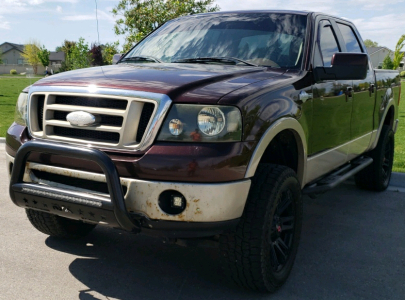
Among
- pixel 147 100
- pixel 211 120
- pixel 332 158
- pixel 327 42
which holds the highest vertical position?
pixel 327 42

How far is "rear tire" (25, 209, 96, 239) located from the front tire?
4.87 feet

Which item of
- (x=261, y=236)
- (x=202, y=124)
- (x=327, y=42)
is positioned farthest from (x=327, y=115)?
(x=202, y=124)

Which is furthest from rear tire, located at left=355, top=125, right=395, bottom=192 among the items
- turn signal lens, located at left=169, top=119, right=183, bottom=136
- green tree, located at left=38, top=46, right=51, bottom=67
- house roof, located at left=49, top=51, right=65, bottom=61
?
house roof, located at left=49, top=51, right=65, bottom=61

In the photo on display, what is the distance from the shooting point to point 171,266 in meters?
3.69

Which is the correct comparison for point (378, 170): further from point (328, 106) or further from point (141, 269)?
point (141, 269)

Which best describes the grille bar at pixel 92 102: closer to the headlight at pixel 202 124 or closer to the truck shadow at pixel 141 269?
the headlight at pixel 202 124

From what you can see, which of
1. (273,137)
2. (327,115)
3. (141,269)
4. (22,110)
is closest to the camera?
(273,137)

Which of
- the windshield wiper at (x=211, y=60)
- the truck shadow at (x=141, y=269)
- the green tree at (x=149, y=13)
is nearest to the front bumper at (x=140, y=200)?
the truck shadow at (x=141, y=269)

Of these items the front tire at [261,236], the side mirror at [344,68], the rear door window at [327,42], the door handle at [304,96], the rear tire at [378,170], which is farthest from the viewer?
the rear tire at [378,170]

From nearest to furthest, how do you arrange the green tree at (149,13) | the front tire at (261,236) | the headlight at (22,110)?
1. the front tire at (261,236)
2. the headlight at (22,110)
3. the green tree at (149,13)

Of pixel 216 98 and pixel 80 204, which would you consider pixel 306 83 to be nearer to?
pixel 216 98

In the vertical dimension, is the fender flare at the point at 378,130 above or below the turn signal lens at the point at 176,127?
below

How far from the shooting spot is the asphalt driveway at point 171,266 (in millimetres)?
3285

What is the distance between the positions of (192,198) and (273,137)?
2.46ft
